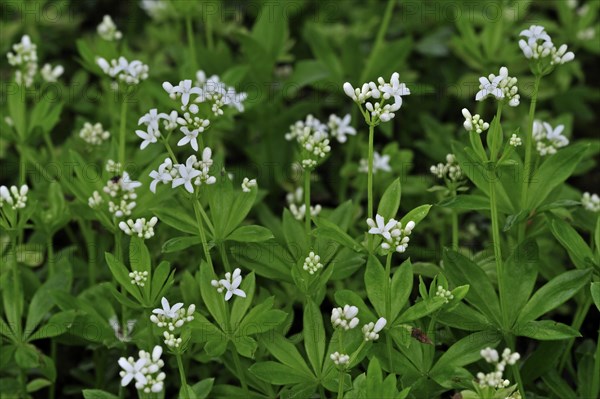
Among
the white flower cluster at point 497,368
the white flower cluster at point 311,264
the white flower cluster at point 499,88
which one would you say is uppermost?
the white flower cluster at point 499,88

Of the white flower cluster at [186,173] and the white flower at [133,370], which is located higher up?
the white flower cluster at [186,173]

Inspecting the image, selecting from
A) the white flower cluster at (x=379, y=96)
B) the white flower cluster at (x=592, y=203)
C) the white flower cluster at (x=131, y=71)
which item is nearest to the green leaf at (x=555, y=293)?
the white flower cluster at (x=592, y=203)

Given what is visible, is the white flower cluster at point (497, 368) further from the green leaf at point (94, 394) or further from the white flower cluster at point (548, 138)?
the green leaf at point (94, 394)

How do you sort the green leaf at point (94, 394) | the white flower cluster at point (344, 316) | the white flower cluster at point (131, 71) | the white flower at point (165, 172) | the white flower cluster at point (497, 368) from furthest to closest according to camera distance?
the white flower cluster at point (131, 71) → the green leaf at point (94, 394) → the white flower at point (165, 172) → the white flower cluster at point (344, 316) → the white flower cluster at point (497, 368)

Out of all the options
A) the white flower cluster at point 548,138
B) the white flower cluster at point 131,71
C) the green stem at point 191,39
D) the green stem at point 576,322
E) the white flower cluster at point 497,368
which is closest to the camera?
the white flower cluster at point 497,368

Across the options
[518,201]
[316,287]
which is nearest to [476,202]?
[518,201]

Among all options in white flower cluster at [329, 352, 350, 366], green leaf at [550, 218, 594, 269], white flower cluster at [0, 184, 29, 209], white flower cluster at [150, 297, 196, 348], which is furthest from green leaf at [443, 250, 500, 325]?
white flower cluster at [0, 184, 29, 209]

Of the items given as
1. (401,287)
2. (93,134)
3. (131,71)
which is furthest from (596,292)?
(93,134)

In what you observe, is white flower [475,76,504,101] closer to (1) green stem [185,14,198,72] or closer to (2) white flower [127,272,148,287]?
(2) white flower [127,272,148,287]
